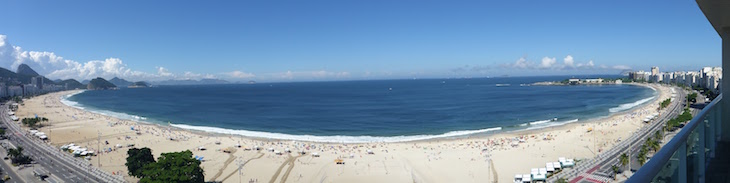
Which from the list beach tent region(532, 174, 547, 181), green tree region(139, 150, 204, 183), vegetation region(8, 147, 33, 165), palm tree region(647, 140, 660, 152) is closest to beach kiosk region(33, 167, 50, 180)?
vegetation region(8, 147, 33, 165)

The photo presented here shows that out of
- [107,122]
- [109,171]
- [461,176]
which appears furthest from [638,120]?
[107,122]

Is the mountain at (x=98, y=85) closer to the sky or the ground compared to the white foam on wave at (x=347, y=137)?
closer to the sky

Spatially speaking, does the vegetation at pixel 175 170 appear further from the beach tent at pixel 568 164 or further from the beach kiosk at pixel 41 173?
the beach tent at pixel 568 164

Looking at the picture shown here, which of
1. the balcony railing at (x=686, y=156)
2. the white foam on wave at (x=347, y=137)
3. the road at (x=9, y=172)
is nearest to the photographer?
the balcony railing at (x=686, y=156)

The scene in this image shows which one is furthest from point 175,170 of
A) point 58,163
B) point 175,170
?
point 58,163

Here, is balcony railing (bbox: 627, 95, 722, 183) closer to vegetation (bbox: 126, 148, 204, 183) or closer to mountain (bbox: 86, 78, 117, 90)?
vegetation (bbox: 126, 148, 204, 183)

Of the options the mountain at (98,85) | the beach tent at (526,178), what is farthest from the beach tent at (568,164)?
the mountain at (98,85)

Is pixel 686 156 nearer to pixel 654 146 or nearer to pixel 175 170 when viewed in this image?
pixel 175 170
